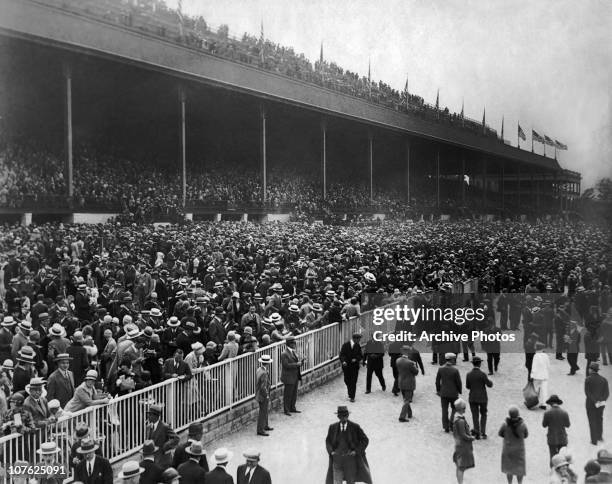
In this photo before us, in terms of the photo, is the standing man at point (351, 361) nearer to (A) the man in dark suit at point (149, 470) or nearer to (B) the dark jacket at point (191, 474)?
(B) the dark jacket at point (191, 474)

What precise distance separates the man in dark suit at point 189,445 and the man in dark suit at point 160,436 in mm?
86

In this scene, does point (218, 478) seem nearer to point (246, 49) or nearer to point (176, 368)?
point (176, 368)

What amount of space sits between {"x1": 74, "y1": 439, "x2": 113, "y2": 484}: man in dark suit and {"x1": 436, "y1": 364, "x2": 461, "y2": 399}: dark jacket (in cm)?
553

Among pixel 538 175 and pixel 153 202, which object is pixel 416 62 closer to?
pixel 153 202

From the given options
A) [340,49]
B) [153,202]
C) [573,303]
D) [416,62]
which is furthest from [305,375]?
[340,49]

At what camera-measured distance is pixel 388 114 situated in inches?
1843

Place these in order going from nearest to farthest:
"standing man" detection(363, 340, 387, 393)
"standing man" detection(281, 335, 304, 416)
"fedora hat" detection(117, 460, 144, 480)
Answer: "fedora hat" detection(117, 460, 144, 480), "standing man" detection(281, 335, 304, 416), "standing man" detection(363, 340, 387, 393)

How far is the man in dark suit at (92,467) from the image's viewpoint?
20.5ft

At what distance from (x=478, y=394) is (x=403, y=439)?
1.36 m

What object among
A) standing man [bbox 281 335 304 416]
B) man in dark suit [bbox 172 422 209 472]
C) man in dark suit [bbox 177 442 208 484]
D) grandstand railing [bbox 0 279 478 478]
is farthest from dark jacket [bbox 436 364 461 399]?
man in dark suit [bbox 177 442 208 484]

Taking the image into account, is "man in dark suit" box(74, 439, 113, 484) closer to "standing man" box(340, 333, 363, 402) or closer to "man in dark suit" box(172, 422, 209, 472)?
"man in dark suit" box(172, 422, 209, 472)

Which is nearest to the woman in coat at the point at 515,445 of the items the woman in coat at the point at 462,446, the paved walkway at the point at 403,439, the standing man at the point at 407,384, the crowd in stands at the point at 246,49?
the woman in coat at the point at 462,446

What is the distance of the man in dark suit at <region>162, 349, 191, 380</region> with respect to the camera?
359 inches

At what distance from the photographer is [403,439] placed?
976 centimetres
